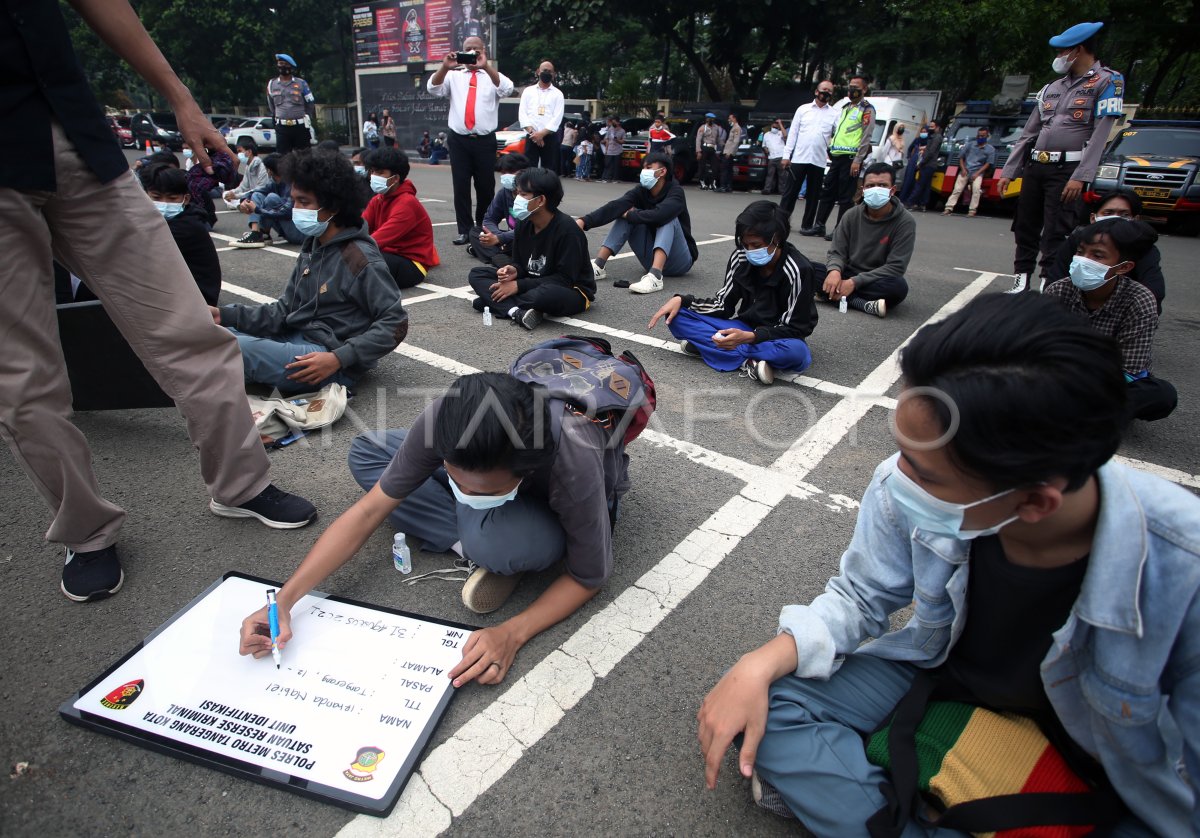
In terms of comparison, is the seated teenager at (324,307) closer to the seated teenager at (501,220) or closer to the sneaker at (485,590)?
the sneaker at (485,590)

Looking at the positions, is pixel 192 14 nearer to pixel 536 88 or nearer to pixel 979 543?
pixel 536 88

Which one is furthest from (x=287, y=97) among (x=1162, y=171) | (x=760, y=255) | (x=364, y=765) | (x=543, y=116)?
(x=1162, y=171)

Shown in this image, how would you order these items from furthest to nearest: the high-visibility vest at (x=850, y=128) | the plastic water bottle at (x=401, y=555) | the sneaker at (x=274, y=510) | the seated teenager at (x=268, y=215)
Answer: the high-visibility vest at (x=850, y=128) → the seated teenager at (x=268, y=215) → the sneaker at (x=274, y=510) → the plastic water bottle at (x=401, y=555)

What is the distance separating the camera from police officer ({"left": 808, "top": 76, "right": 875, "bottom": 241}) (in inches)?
288

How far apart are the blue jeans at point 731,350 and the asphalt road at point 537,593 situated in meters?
0.11

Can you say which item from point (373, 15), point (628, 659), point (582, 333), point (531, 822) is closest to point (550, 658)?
point (628, 659)

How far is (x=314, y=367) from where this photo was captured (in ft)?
10.2

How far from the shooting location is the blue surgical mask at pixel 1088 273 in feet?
10.8

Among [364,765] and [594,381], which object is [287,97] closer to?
[594,381]

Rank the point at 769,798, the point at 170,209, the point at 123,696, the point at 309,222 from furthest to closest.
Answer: the point at 170,209
the point at 309,222
the point at 123,696
the point at 769,798

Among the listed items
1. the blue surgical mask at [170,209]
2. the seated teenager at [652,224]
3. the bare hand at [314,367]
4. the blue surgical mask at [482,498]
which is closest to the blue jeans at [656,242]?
the seated teenager at [652,224]

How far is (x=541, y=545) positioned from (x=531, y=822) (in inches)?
28.7

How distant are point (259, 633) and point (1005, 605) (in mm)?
1752

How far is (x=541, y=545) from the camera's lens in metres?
A: 1.98
